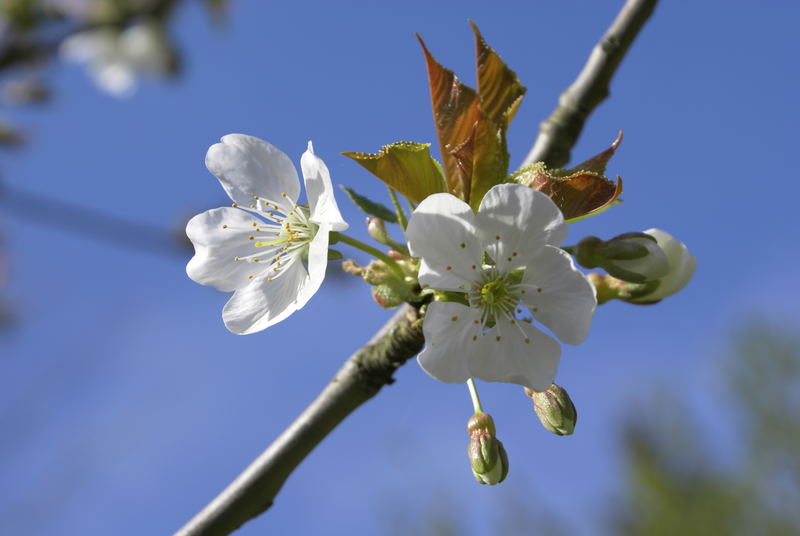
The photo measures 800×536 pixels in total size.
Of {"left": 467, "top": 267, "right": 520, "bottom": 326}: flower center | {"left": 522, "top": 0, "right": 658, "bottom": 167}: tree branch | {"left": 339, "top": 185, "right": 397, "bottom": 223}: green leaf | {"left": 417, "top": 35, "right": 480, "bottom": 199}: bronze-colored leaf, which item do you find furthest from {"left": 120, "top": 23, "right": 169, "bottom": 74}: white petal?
{"left": 467, "top": 267, "right": 520, "bottom": 326}: flower center

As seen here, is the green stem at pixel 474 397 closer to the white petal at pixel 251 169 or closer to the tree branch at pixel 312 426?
the tree branch at pixel 312 426

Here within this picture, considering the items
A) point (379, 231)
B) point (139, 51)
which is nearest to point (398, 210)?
point (379, 231)

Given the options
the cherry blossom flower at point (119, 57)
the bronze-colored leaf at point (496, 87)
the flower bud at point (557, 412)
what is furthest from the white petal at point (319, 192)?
Result: the cherry blossom flower at point (119, 57)

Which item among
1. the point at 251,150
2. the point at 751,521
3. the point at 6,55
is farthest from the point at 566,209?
the point at 751,521

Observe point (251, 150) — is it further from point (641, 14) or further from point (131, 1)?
point (131, 1)

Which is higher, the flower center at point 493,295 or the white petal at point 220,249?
the white petal at point 220,249

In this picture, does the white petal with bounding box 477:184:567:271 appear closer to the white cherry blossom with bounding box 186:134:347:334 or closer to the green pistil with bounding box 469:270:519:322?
the green pistil with bounding box 469:270:519:322

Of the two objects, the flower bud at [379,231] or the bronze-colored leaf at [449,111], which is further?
the flower bud at [379,231]
